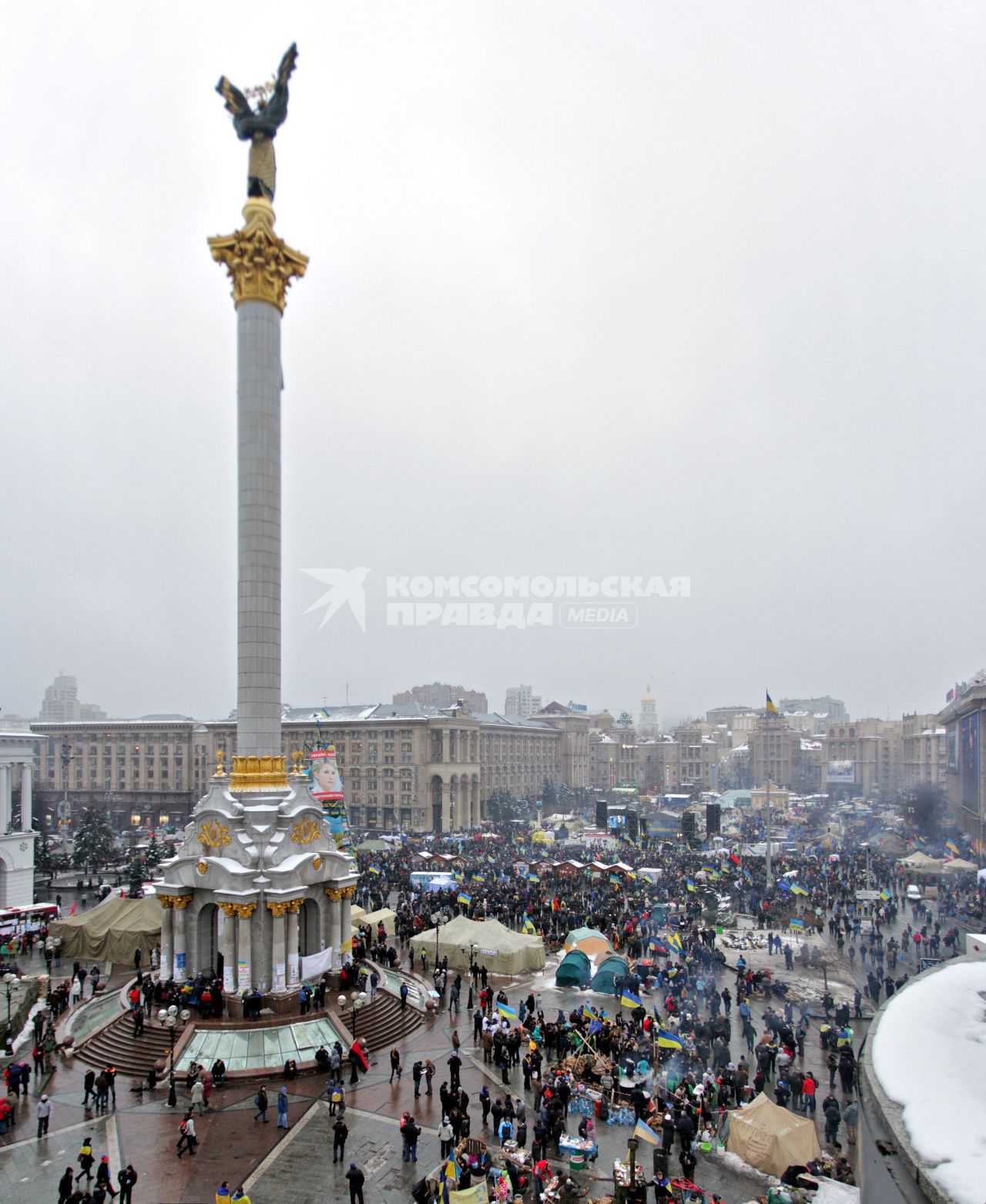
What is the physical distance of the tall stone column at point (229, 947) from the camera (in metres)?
24.3

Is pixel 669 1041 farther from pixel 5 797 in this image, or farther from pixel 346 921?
pixel 5 797

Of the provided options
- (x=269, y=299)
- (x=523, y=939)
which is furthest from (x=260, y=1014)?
(x=269, y=299)

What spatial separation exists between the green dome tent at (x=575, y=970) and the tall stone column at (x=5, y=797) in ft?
101

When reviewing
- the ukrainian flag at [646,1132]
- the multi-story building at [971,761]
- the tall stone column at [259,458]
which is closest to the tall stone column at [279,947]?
the tall stone column at [259,458]

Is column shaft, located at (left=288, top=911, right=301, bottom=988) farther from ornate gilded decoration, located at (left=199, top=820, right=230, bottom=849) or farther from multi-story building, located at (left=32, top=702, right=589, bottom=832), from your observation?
multi-story building, located at (left=32, top=702, right=589, bottom=832)

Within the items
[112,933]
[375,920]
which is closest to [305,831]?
[375,920]

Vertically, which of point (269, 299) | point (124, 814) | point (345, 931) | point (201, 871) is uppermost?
point (269, 299)

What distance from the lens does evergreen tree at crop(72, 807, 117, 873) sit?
56.0 meters

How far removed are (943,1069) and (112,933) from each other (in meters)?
31.0

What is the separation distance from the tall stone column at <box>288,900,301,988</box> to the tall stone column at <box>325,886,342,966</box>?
1904mm

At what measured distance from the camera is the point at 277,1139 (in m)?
17.6

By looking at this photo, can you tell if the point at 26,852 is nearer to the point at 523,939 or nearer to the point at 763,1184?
the point at 523,939

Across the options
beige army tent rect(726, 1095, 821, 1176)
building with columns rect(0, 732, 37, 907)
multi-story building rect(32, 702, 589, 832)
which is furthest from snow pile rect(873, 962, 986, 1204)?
multi-story building rect(32, 702, 589, 832)

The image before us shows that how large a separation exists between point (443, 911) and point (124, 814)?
67130 mm
